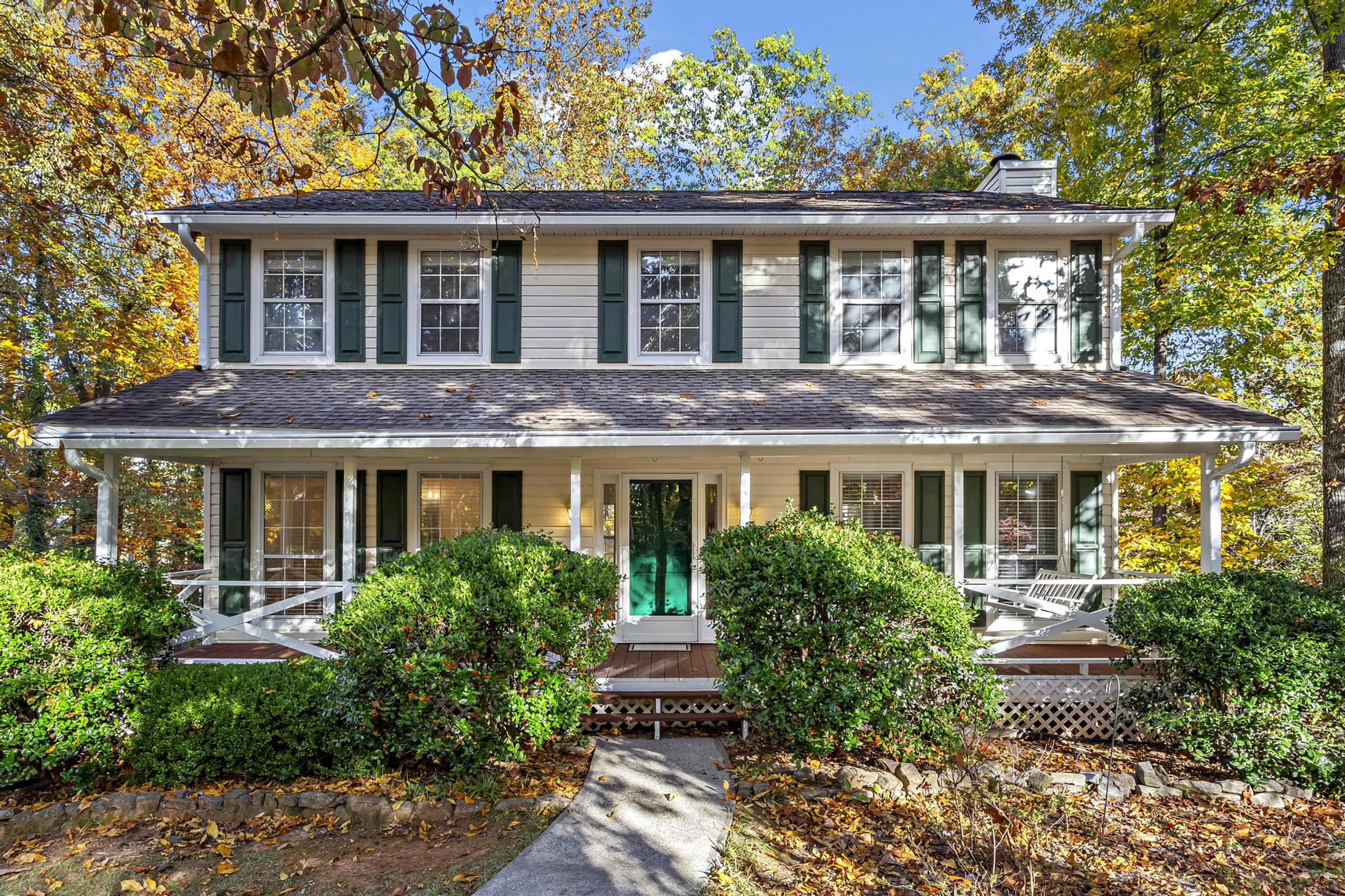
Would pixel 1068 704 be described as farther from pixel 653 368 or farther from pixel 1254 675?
pixel 653 368

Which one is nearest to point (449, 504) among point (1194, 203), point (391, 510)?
point (391, 510)

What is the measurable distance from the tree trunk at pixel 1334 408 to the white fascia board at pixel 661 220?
2.87 metres

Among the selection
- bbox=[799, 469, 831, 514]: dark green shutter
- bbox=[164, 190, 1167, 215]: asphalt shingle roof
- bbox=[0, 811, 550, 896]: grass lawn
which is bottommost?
bbox=[0, 811, 550, 896]: grass lawn

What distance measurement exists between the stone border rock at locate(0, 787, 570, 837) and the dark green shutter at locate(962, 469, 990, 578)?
5.82m

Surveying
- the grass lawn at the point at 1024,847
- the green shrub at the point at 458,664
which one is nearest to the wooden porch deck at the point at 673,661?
the green shrub at the point at 458,664

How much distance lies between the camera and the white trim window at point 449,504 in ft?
27.7

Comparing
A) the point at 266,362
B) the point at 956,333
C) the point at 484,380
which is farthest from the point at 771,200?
the point at 266,362

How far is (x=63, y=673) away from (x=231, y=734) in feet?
4.11

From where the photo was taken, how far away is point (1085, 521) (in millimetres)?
8266

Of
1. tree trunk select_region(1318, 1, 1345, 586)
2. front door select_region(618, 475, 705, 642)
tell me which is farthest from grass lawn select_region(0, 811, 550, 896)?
tree trunk select_region(1318, 1, 1345, 586)

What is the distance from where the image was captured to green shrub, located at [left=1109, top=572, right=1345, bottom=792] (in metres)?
4.95

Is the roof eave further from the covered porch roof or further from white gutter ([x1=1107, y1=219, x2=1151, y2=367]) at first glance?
white gutter ([x1=1107, y1=219, x2=1151, y2=367])

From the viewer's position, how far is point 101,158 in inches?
302

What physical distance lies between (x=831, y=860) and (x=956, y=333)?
6823 millimetres
